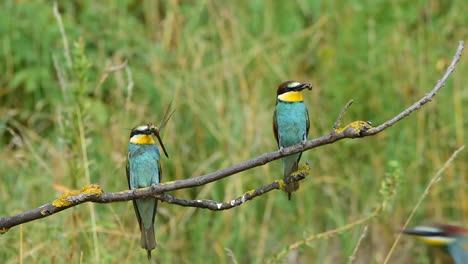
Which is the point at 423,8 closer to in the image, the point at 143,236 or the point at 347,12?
the point at 347,12

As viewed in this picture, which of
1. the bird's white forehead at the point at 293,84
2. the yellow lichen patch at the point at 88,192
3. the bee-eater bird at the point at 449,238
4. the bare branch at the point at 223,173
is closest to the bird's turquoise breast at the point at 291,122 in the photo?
the bird's white forehead at the point at 293,84

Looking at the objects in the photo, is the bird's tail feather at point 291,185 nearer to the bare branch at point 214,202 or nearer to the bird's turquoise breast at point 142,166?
the bare branch at point 214,202

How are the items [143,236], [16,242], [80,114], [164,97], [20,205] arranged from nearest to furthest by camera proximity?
[143,236] < [80,114] < [16,242] < [20,205] < [164,97]

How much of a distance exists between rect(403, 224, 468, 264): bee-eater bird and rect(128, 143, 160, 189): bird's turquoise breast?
4.05ft

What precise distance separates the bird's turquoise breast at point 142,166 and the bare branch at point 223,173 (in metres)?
0.56

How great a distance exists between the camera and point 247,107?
4.32m

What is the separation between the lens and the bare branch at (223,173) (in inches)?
65.8

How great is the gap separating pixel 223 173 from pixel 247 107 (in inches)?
105

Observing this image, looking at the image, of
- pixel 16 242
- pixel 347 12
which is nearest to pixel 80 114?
pixel 16 242

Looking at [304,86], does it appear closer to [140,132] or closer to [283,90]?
[283,90]

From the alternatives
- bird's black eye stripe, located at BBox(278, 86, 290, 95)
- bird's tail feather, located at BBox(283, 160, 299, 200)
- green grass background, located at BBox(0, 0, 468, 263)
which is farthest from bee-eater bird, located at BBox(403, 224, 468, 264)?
bird's black eye stripe, located at BBox(278, 86, 290, 95)

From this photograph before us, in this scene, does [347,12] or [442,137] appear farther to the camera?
[347,12]

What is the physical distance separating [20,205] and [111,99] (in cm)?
115

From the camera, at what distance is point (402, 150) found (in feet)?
14.1
